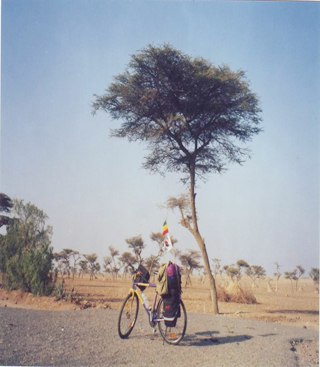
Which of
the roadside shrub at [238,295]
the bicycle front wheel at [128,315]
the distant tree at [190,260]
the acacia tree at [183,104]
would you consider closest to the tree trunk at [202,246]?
the acacia tree at [183,104]

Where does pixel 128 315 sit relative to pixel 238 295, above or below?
above

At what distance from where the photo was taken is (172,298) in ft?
18.0

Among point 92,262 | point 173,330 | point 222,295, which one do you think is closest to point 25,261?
point 173,330

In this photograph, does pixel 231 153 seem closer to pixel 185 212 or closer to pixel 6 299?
pixel 185 212

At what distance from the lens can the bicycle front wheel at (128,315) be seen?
5.62 m

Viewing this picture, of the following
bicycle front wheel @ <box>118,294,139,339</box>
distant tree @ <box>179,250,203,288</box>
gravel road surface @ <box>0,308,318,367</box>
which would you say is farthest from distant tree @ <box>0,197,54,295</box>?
distant tree @ <box>179,250,203,288</box>

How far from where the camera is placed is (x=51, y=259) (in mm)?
12141

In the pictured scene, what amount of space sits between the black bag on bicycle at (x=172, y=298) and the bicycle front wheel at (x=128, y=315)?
62cm

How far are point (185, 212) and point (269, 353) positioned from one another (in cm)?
765

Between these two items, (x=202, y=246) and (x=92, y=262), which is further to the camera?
(x=92, y=262)

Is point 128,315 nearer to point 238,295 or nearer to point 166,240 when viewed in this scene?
point 166,240

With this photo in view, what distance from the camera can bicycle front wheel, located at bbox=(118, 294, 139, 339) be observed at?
5.62 meters

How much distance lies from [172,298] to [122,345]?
1036mm

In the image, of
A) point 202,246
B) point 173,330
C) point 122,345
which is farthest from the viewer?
point 202,246
